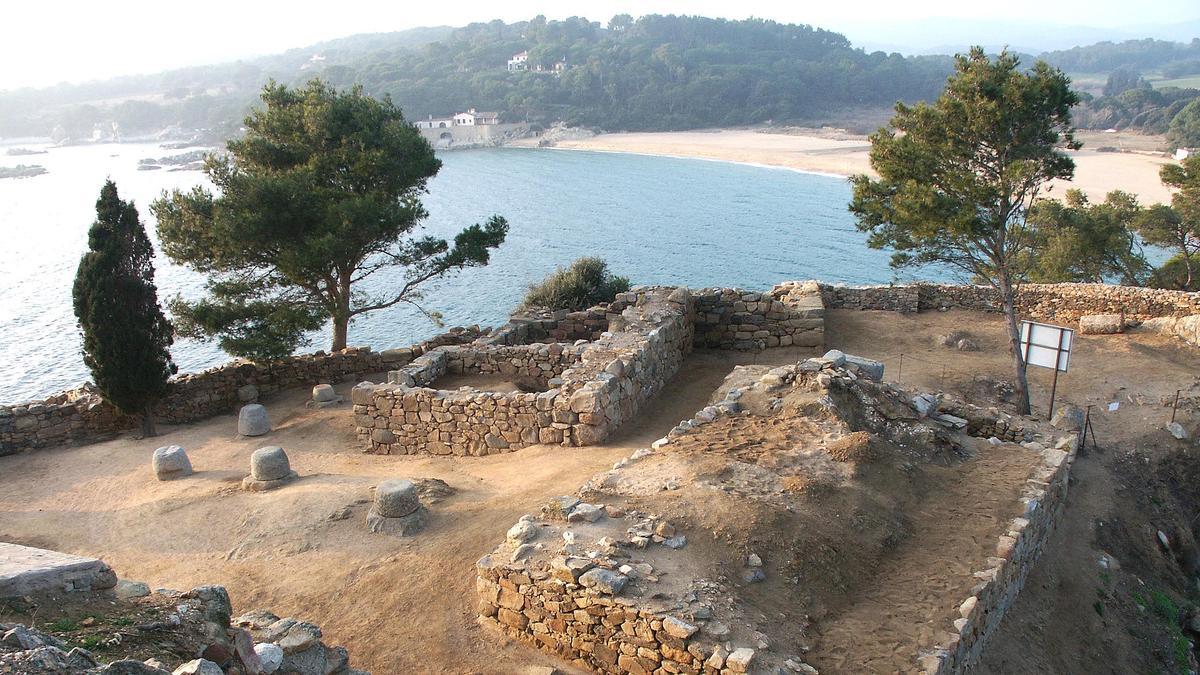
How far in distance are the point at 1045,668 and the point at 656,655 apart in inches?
198

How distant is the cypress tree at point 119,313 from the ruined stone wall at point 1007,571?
16933mm

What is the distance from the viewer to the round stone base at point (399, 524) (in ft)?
Answer: 34.3

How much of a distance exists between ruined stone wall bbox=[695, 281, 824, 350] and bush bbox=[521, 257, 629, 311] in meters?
7.33

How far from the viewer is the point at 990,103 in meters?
15.2

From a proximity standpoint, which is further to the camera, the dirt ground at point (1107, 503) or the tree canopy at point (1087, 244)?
the tree canopy at point (1087, 244)

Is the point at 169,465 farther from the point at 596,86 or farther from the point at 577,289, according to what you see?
the point at 596,86

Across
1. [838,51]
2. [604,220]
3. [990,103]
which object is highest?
[838,51]

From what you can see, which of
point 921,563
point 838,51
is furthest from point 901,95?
point 921,563

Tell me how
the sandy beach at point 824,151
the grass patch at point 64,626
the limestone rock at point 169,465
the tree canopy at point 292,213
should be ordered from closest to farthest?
the grass patch at point 64,626, the limestone rock at point 169,465, the tree canopy at point 292,213, the sandy beach at point 824,151

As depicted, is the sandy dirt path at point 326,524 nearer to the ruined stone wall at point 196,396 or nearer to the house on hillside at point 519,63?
the ruined stone wall at point 196,396

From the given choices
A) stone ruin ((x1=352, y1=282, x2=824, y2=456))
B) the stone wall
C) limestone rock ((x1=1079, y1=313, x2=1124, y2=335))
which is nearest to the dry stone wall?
limestone rock ((x1=1079, y1=313, x2=1124, y2=335))

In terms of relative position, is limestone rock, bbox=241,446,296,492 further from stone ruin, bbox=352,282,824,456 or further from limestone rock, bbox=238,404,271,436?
limestone rock, bbox=238,404,271,436

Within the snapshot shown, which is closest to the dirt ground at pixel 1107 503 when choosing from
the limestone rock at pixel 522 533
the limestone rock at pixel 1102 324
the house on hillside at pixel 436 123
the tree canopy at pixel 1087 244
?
the limestone rock at pixel 1102 324

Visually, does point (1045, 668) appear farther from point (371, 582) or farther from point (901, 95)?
point (901, 95)
